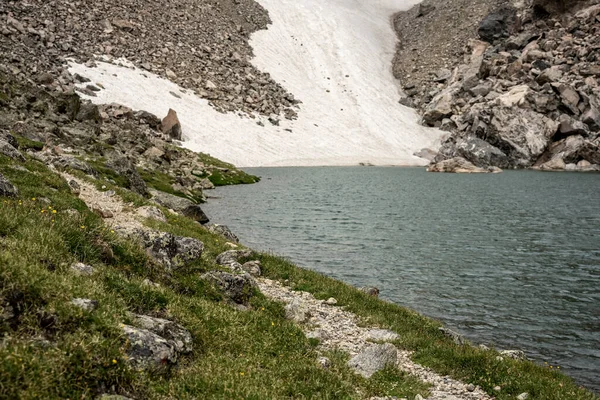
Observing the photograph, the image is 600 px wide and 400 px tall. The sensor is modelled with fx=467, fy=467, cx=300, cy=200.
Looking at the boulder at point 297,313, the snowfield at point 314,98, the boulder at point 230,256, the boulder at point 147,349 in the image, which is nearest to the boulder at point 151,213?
the boulder at point 230,256

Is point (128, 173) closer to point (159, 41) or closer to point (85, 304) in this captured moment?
point (85, 304)

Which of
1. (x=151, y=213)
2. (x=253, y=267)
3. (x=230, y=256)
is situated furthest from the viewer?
(x=151, y=213)

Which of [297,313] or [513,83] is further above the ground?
[513,83]

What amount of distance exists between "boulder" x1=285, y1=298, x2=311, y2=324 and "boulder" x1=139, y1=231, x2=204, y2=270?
11.9 feet

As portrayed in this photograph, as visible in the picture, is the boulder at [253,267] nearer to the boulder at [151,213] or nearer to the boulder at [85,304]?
the boulder at [151,213]

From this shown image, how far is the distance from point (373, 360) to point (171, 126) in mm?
88152

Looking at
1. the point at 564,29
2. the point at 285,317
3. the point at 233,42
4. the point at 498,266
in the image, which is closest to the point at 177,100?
the point at 233,42

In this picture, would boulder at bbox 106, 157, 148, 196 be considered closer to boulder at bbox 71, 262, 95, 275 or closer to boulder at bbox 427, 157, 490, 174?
boulder at bbox 71, 262, 95, 275

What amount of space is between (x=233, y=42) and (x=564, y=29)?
96.5m

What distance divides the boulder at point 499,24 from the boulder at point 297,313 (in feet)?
521

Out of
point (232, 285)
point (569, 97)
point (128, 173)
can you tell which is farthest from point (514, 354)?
point (569, 97)

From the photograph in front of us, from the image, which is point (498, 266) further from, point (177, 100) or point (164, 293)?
point (177, 100)

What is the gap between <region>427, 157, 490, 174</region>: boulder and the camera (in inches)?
4131

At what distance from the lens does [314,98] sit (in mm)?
139875
